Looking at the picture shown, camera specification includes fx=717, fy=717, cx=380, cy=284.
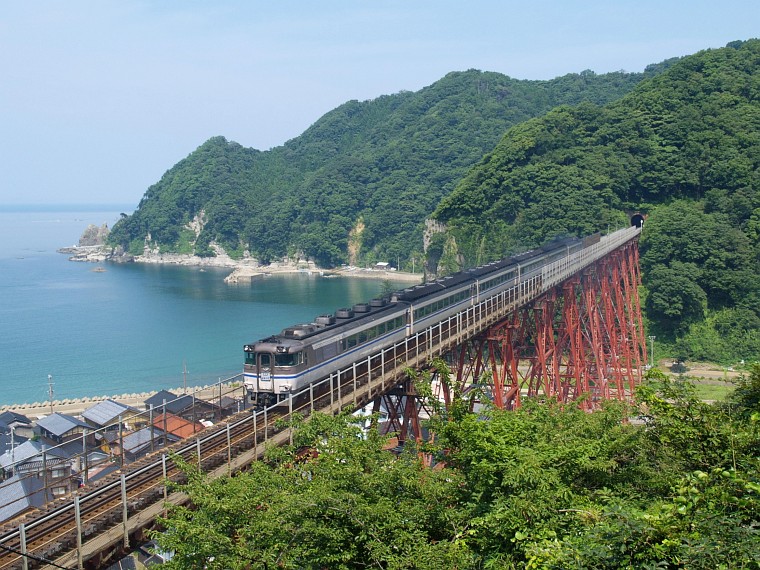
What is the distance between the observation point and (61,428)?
28750mm

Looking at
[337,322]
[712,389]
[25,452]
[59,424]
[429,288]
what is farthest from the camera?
[712,389]

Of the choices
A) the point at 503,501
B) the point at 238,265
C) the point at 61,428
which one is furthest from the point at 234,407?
the point at 238,265

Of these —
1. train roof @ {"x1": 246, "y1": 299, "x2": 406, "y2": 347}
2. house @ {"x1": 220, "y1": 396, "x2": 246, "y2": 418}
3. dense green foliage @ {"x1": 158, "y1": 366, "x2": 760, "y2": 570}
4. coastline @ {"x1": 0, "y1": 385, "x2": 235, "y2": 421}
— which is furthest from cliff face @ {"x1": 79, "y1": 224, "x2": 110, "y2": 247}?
dense green foliage @ {"x1": 158, "y1": 366, "x2": 760, "y2": 570}

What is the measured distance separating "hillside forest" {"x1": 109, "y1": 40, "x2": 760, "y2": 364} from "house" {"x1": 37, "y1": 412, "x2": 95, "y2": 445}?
36546 millimetres

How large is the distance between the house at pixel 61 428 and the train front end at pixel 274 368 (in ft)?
48.4

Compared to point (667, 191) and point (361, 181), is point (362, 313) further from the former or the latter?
point (361, 181)

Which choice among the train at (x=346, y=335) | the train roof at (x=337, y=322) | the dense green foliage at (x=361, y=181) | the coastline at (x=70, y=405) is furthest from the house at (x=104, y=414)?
the dense green foliage at (x=361, y=181)

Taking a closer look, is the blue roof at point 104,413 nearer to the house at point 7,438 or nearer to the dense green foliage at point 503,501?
the house at point 7,438

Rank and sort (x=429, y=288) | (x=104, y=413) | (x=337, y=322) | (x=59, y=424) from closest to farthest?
(x=337, y=322) → (x=429, y=288) → (x=59, y=424) → (x=104, y=413)

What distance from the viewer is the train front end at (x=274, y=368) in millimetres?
15555

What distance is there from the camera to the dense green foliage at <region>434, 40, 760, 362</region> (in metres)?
48.4

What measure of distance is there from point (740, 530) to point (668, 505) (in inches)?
23.9

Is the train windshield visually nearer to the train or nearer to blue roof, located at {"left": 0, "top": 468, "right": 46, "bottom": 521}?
Answer: the train

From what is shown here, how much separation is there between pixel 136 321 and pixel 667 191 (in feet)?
165
